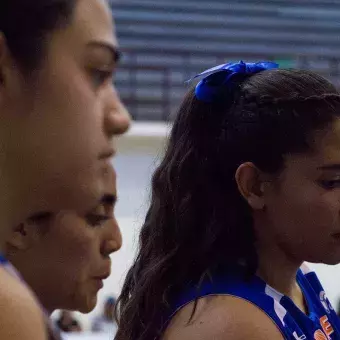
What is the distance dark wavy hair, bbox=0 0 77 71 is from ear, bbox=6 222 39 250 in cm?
8

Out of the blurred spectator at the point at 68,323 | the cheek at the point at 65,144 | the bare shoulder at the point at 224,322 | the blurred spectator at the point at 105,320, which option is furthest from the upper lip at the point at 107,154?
the blurred spectator at the point at 105,320

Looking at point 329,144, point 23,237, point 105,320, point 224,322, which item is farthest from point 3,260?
point 105,320

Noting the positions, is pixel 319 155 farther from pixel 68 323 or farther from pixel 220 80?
pixel 68 323

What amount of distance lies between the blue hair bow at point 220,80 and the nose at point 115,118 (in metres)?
0.58

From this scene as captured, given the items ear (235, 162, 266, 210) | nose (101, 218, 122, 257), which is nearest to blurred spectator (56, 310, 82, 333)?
ear (235, 162, 266, 210)

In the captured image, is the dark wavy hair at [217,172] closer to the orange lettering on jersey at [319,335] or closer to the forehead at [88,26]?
the orange lettering on jersey at [319,335]

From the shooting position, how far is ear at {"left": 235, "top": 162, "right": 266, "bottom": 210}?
3.15ft

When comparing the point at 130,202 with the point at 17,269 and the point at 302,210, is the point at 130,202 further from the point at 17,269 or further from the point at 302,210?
the point at 17,269

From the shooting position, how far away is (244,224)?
0.97 metres

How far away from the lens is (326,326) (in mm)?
1042

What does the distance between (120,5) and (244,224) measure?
512 cm

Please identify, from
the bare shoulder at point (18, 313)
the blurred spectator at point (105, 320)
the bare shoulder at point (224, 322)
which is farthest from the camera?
the blurred spectator at point (105, 320)

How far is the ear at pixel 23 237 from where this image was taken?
1.33 feet

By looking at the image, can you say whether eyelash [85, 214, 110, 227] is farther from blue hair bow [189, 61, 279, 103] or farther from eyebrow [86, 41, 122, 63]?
blue hair bow [189, 61, 279, 103]
